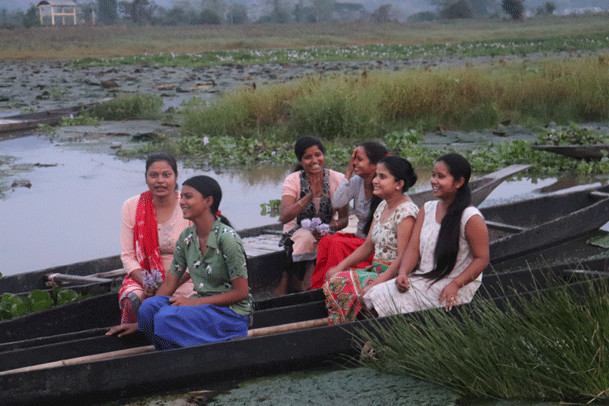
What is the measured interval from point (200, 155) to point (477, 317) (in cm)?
873

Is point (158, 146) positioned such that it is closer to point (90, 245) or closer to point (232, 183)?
point (232, 183)

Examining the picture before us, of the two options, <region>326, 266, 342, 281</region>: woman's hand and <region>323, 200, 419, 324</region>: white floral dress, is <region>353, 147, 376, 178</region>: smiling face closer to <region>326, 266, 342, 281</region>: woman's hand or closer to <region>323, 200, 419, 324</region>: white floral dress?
<region>323, 200, 419, 324</region>: white floral dress

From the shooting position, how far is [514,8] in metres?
62.7

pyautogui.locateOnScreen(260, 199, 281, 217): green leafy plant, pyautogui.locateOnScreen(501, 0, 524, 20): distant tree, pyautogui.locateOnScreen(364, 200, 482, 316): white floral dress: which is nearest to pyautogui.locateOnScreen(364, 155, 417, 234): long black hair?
pyautogui.locateOnScreen(364, 200, 482, 316): white floral dress

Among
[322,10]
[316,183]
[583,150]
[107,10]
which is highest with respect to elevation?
[322,10]

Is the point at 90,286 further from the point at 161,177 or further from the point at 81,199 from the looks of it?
the point at 81,199

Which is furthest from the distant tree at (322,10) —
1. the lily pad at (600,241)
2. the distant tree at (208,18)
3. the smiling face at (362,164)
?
the smiling face at (362,164)

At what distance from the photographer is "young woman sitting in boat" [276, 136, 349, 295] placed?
5.44 metres

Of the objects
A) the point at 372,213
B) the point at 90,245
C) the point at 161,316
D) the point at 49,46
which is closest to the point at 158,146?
the point at 90,245

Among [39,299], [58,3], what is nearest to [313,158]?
[39,299]

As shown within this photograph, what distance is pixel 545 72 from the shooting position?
50.9ft

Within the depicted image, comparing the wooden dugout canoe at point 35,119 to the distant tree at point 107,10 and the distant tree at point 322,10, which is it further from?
the distant tree at point 322,10

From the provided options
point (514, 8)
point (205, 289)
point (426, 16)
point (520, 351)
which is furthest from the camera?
point (426, 16)

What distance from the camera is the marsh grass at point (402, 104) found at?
13180 mm
